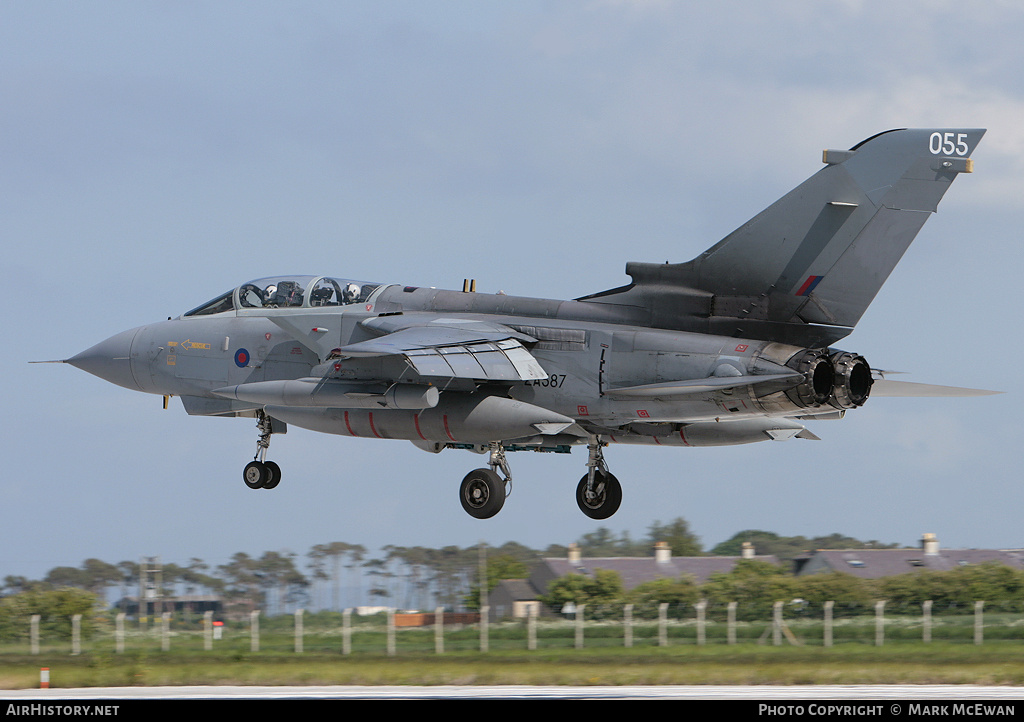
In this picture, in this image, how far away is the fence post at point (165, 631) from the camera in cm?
2286

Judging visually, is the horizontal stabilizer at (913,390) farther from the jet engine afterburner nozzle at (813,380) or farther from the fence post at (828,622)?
the fence post at (828,622)

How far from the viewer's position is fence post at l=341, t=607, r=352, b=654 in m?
22.8

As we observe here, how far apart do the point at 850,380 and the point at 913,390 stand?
9.35 ft

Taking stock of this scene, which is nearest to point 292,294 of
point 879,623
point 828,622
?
point 828,622

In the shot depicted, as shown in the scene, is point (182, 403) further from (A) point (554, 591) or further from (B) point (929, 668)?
(B) point (929, 668)

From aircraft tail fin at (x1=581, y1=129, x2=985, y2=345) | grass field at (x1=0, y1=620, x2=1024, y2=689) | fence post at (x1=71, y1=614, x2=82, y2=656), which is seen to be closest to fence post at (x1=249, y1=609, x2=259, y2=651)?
grass field at (x1=0, y1=620, x2=1024, y2=689)

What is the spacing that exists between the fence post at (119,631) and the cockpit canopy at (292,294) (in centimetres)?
551

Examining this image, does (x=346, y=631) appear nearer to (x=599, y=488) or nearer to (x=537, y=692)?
(x=599, y=488)

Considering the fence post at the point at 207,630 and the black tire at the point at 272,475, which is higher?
the black tire at the point at 272,475

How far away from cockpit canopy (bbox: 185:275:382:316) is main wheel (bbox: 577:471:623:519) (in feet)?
14.8

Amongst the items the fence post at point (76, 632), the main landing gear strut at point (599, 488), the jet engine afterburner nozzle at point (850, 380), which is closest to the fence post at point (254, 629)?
the fence post at point (76, 632)

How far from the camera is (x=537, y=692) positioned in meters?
17.8

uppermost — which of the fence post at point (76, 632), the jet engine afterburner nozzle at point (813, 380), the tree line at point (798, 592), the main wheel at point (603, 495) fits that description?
the jet engine afterburner nozzle at point (813, 380)

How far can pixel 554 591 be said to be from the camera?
26.6m
